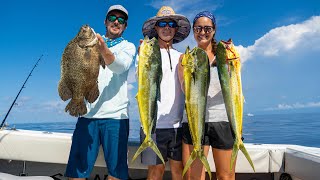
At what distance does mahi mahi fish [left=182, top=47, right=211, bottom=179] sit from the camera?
3422 mm

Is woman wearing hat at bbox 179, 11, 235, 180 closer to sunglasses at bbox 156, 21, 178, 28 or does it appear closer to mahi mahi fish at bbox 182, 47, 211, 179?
mahi mahi fish at bbox 182, 47, 211, 179

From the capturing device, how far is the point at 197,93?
3.44 meters

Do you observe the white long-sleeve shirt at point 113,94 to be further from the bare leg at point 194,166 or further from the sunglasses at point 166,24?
the bare leg at point 194,166

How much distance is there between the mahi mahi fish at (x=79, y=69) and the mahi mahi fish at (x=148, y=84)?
1.53ft

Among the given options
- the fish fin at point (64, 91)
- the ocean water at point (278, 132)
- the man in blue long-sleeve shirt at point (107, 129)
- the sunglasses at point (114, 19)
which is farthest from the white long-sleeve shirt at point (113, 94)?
the ocean water at point (278, 132)

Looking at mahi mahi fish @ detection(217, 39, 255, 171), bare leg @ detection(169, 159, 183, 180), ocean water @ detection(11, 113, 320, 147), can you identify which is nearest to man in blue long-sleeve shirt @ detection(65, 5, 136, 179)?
bare leg @ detection(169, 159, 183, 180)

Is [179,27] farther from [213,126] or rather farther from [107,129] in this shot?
[107,129]

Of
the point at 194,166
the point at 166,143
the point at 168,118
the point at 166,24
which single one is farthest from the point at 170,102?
the point at 166,24

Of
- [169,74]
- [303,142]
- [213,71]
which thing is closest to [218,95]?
[213,71]

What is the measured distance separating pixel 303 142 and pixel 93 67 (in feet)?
75.9

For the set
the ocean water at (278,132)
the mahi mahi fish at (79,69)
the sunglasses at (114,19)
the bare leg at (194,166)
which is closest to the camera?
the mahi mahi fish at (79,69)

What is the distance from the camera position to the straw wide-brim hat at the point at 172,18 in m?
4.21

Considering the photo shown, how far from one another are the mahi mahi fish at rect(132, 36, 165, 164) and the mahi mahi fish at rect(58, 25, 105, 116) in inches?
18.3

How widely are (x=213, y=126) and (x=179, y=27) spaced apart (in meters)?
1.65
